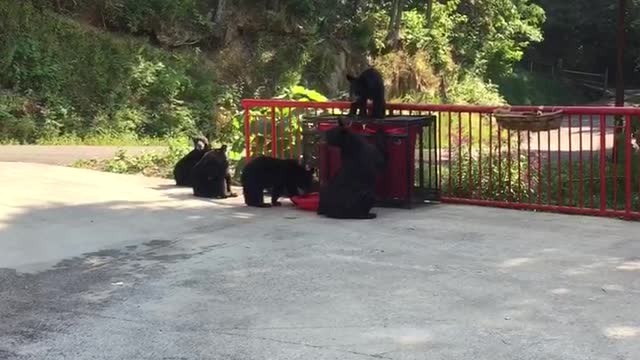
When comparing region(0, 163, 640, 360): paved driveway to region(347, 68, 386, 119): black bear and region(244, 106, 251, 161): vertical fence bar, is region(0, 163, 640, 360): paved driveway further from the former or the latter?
region(244, 106, 251, 161): vertical fence bar

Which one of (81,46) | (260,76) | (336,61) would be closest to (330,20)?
(336,61)

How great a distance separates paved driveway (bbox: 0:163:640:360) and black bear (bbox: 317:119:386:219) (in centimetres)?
22

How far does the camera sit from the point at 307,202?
9336 millimetres

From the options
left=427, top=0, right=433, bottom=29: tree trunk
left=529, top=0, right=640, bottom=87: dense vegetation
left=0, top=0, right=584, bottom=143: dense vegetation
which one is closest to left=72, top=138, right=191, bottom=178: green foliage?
left=0, top=0, right=584, bottom=143: dense vegetation

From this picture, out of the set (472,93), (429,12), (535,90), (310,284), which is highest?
(429,12)

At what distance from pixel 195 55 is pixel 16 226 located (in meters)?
16.8

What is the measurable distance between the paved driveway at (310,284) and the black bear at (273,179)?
1.09ft

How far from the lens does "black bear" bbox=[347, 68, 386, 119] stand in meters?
9.43

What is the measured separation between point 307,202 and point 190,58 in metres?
15.5

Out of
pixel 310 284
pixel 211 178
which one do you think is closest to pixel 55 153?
pixel 211 178

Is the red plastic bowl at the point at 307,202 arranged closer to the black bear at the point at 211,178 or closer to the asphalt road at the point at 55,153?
the black bear at the point at 211,178

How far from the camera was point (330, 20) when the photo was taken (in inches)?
1103

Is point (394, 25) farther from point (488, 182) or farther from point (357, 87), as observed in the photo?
point (357, 87)

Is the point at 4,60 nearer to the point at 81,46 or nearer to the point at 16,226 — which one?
the point at 81,46
